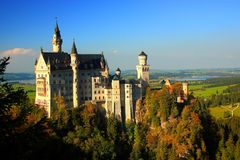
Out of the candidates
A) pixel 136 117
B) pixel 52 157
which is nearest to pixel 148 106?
pixel 136 117

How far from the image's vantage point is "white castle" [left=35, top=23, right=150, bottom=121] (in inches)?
3263

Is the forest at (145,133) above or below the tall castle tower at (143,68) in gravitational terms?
below

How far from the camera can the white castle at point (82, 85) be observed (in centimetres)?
8288

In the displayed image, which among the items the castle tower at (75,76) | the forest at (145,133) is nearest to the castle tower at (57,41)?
the castle tower at (75,76)

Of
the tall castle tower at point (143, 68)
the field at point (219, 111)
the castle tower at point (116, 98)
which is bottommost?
the field at point (219, 111)

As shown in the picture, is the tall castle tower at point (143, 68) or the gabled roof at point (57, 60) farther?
the tall castle tower at point (143, 68)

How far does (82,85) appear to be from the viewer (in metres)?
87.2

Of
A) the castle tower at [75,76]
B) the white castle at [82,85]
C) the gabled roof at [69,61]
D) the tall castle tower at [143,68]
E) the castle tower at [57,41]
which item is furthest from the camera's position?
the castle tower at [57,41]

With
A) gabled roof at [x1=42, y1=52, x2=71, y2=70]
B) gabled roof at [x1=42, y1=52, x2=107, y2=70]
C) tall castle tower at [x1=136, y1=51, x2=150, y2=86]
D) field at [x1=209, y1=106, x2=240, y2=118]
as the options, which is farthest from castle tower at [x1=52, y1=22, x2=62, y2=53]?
field at [x1=209, y1=106, x2=240, y2=118]

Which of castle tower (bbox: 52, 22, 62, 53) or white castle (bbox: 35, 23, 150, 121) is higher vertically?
castle tower (bbox: 52, 22, 62, 53)

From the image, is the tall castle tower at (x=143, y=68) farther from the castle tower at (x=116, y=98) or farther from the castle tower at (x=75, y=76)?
the castle tower at (x=75, y=76)

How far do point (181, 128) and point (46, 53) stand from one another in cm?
3989

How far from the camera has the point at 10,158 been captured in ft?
61.5

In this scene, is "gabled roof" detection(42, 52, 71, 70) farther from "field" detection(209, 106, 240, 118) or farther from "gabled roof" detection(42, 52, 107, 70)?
"field" detection(209, 106, 240, 118)
